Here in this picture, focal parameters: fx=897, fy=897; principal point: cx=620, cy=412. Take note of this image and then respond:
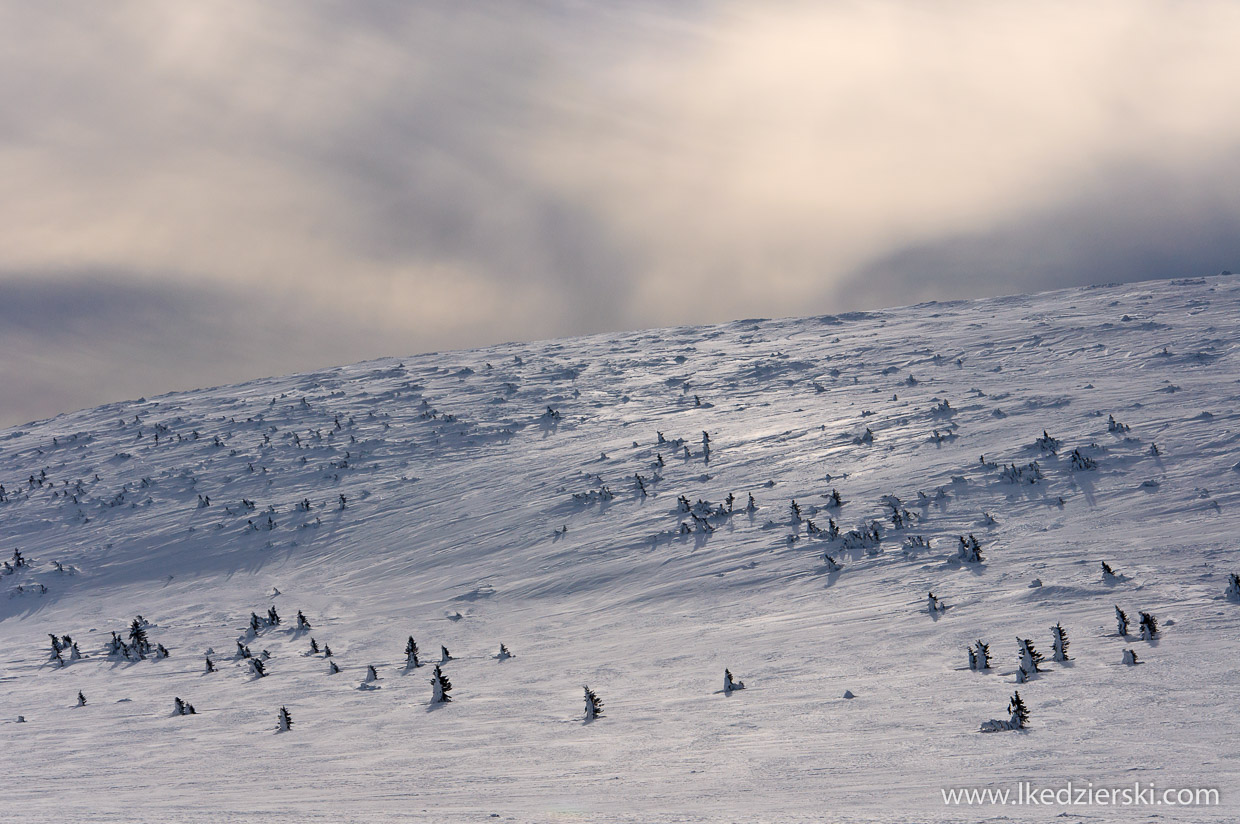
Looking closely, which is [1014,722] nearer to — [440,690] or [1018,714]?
[1018,714]

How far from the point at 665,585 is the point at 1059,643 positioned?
607cm

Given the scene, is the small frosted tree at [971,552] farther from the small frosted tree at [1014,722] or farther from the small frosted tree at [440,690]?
the small frosted tree at [440,690]

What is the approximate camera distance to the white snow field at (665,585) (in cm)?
657

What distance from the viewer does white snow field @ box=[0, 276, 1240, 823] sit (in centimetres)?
657

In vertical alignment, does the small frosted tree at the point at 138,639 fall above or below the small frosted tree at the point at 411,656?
above

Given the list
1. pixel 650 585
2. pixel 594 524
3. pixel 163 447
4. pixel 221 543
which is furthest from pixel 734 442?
pixel 163 447

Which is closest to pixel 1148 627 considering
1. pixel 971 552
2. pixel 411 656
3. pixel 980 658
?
pixel 980 658

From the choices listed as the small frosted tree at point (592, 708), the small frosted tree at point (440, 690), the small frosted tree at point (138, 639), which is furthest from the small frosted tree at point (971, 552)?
the small frosted tree at point (138, 639)

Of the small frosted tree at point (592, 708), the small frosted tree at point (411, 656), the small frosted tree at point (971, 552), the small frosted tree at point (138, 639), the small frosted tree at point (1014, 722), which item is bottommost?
the small frosted tree at point (1014, 722)

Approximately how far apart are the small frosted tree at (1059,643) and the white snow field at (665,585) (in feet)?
0.41

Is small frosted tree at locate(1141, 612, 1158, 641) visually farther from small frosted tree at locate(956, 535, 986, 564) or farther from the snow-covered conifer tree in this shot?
Result: small frosted tree at locate(956, 535, 986, 564)

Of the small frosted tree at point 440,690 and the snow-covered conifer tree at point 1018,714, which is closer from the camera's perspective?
the snow-covered conifer tree at point 1018,714

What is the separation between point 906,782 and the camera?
19.1 feet

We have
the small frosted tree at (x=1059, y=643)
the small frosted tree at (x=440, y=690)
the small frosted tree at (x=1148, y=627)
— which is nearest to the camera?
the small frosted tree at (x=1059, y=643)
